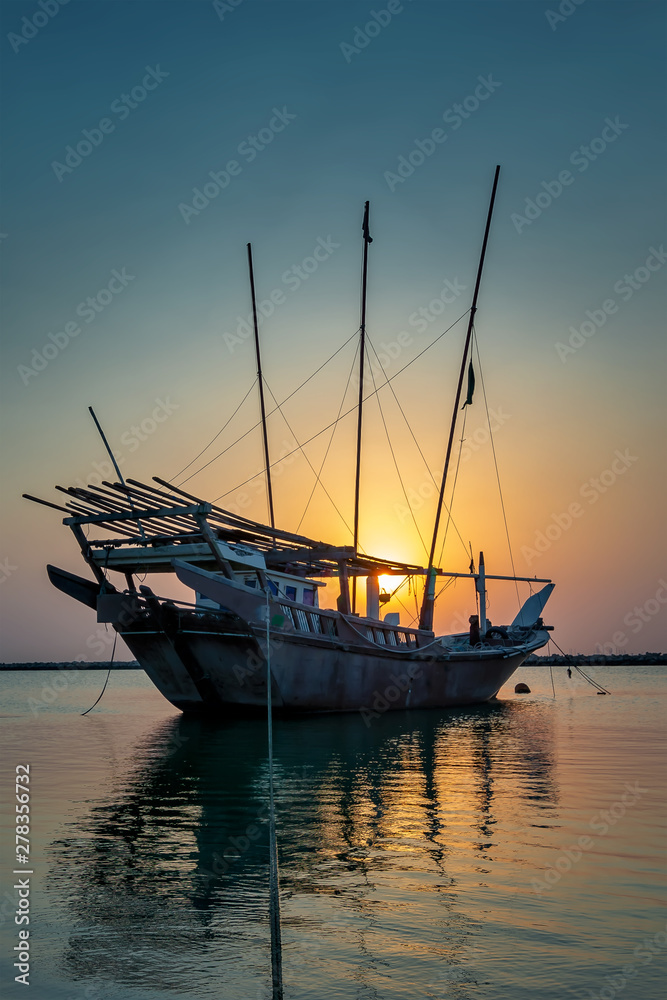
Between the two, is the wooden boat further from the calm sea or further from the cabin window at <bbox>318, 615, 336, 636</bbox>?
the calm sea

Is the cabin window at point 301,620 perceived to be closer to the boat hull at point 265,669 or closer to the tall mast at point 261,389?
the boat hull at point 265,669

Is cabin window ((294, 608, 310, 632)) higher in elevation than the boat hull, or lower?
higher

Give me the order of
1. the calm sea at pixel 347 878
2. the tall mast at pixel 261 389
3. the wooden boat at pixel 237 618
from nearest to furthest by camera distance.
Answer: the calm sea at pixel 347 878 → the wooden boat at pixel 237 618 → the tall mast at pixel 261 389

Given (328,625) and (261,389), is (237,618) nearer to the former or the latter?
(328,625)

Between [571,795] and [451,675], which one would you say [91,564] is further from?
[571,795]

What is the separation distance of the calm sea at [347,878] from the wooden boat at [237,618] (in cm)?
751

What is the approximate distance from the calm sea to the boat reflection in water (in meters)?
0.03

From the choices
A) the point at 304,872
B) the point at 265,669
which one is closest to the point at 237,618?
the point at 265,669

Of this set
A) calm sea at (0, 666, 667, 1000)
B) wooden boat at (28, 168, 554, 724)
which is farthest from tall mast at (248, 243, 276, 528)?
calm sea at (0, 666, 667, 1000)

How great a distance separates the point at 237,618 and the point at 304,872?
18.0m

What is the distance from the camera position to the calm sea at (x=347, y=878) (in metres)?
5.85

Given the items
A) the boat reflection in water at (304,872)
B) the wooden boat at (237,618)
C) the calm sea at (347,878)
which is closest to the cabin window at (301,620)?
the wooden boat at (237,618)

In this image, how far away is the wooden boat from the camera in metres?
25.8

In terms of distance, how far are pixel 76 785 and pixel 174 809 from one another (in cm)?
370
